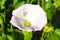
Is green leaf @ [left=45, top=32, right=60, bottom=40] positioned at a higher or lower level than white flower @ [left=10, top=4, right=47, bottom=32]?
lower

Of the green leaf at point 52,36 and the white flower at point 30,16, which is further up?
the white flower at point 30,16

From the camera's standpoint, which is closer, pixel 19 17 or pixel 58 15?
pixel 19 17

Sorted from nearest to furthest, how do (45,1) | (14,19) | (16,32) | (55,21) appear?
(14,19), (16,32), (55,21), (45,1)

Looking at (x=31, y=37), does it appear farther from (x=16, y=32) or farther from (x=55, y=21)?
(x=55, y=21)

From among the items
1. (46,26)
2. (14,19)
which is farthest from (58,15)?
(14,19)
